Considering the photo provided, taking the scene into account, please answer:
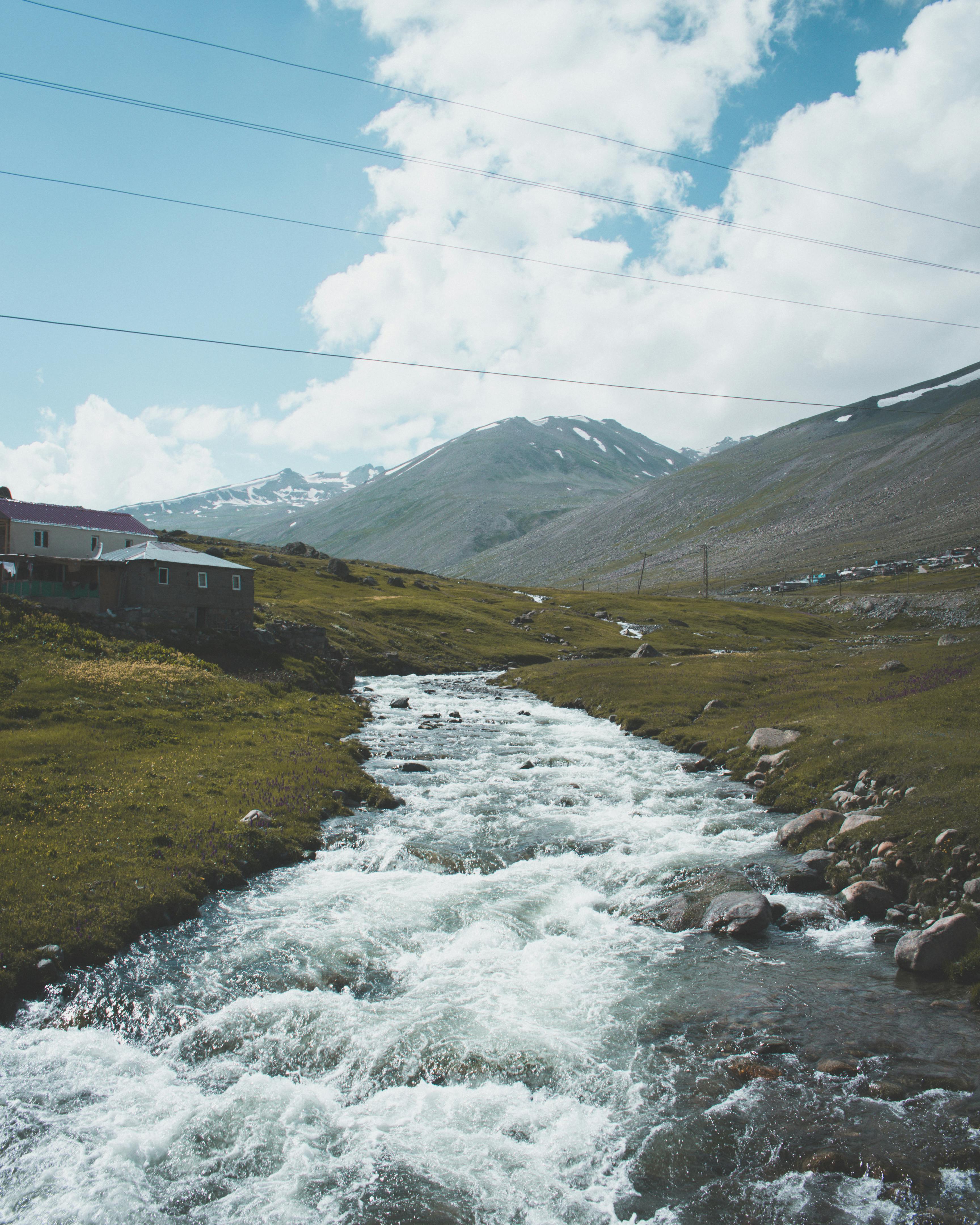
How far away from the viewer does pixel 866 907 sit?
17.5 metres

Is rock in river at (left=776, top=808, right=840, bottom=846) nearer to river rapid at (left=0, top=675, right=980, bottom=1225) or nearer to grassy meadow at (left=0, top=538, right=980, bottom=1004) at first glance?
river rapid at (left=0, top=675, right=980, bottom=1225)

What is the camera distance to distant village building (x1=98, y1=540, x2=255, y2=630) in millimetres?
55688

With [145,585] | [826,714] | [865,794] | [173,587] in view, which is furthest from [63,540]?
[865,794]

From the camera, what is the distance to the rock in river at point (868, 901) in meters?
17.5

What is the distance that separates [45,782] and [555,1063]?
65.6 ft

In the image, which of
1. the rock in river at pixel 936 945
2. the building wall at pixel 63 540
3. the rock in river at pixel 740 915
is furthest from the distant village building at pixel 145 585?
the rock in river at pixel 936 945

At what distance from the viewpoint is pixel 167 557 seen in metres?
56.4

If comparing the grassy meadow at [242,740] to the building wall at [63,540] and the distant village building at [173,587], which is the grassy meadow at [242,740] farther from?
the building wall at [63,540]

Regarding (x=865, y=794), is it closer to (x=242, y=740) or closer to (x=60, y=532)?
(x=242, y=740)

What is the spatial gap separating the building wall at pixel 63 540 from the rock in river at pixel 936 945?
2716 inches

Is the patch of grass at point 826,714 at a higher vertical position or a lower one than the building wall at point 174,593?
lower

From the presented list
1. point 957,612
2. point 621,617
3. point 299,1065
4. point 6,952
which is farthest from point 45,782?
point 957,612

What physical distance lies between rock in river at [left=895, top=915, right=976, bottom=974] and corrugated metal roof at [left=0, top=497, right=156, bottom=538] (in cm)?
7384

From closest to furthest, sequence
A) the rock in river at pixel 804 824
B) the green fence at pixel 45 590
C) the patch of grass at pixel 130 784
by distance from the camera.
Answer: the patch of grass at pixel 130 784 → the rock in river at pixel 804 824 → the green fence at pixel 45 590
